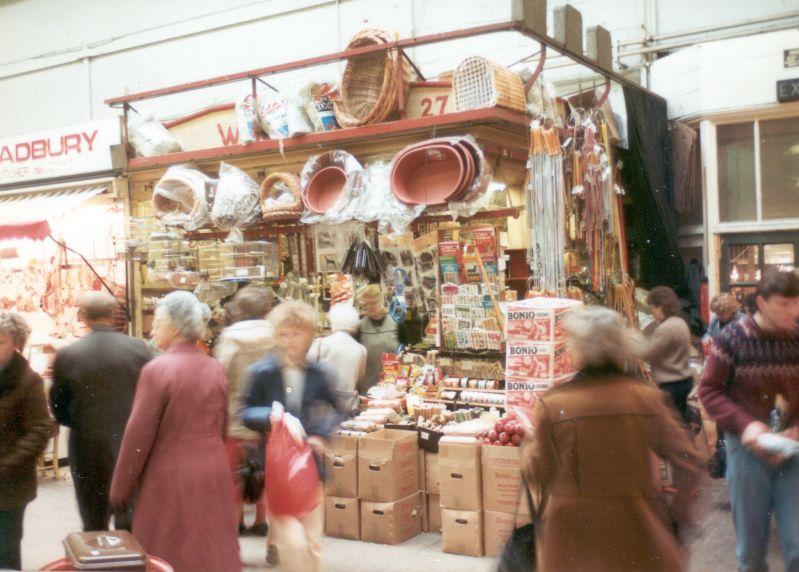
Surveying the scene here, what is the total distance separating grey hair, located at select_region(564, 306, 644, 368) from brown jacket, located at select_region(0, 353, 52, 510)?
110 inches

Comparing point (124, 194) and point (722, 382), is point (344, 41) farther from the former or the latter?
point (722, 382)

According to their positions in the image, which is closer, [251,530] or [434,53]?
[251,530]

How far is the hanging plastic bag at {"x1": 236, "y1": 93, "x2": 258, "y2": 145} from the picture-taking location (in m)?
8.72

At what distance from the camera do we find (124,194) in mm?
10086

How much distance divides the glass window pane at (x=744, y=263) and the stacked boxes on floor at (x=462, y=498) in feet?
14.9

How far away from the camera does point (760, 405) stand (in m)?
4.02

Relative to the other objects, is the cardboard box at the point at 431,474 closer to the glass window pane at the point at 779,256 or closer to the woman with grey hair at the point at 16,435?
the woman with grey hair at the point at 16,435

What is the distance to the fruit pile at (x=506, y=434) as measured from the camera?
5820mm

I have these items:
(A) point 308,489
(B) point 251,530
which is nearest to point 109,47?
(B) point 251,530

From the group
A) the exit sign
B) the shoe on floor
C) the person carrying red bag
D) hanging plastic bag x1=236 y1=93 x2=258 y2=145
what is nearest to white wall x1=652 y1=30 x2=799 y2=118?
the exit sign

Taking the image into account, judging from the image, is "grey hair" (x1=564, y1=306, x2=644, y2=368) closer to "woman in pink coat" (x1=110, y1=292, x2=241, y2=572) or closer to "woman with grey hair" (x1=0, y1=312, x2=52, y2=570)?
"woman in pink coat" (x1=110, y1=292, x2=241, y2=572)

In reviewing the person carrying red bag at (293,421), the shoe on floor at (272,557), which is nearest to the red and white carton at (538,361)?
the person carrying red bag at (293,421)

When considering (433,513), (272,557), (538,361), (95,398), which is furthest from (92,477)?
(538,361)

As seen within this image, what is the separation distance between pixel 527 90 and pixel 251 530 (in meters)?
4.39
